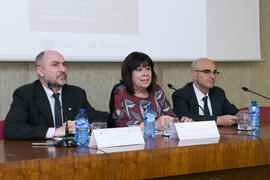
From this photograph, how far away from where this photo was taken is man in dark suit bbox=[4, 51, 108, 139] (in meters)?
2.50

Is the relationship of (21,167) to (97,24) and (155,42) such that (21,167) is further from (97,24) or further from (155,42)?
(155,42)

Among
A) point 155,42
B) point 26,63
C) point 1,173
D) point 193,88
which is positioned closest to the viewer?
point 1,173

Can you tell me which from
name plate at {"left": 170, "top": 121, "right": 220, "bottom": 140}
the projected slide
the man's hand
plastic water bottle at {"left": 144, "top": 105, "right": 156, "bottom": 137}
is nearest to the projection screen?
the projected slide

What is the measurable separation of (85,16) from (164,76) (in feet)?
3.92

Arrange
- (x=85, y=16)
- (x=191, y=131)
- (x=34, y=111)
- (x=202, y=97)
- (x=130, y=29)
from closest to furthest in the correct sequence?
(x=191, y=131)
(x=34, y=111)
(x=202, y=97)
(x=85, y=16)
(x=130, y=29)

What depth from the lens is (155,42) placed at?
14.0 ft

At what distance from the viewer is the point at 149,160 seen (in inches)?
73.2

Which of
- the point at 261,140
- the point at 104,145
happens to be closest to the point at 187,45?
the point at 261,140

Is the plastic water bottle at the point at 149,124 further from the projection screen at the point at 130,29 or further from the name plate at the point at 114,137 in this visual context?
the projection screen at the point at 130,29

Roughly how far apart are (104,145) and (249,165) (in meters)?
→ 0.78

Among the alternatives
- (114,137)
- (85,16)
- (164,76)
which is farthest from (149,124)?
(164,76)

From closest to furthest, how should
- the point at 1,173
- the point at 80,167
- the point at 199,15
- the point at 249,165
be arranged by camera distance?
the point at 1,173
the point at 80,167
the point at 249,165
the point at 199,15

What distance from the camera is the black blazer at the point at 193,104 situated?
315cm

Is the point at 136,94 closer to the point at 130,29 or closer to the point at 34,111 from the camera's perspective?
the point at 34,111
